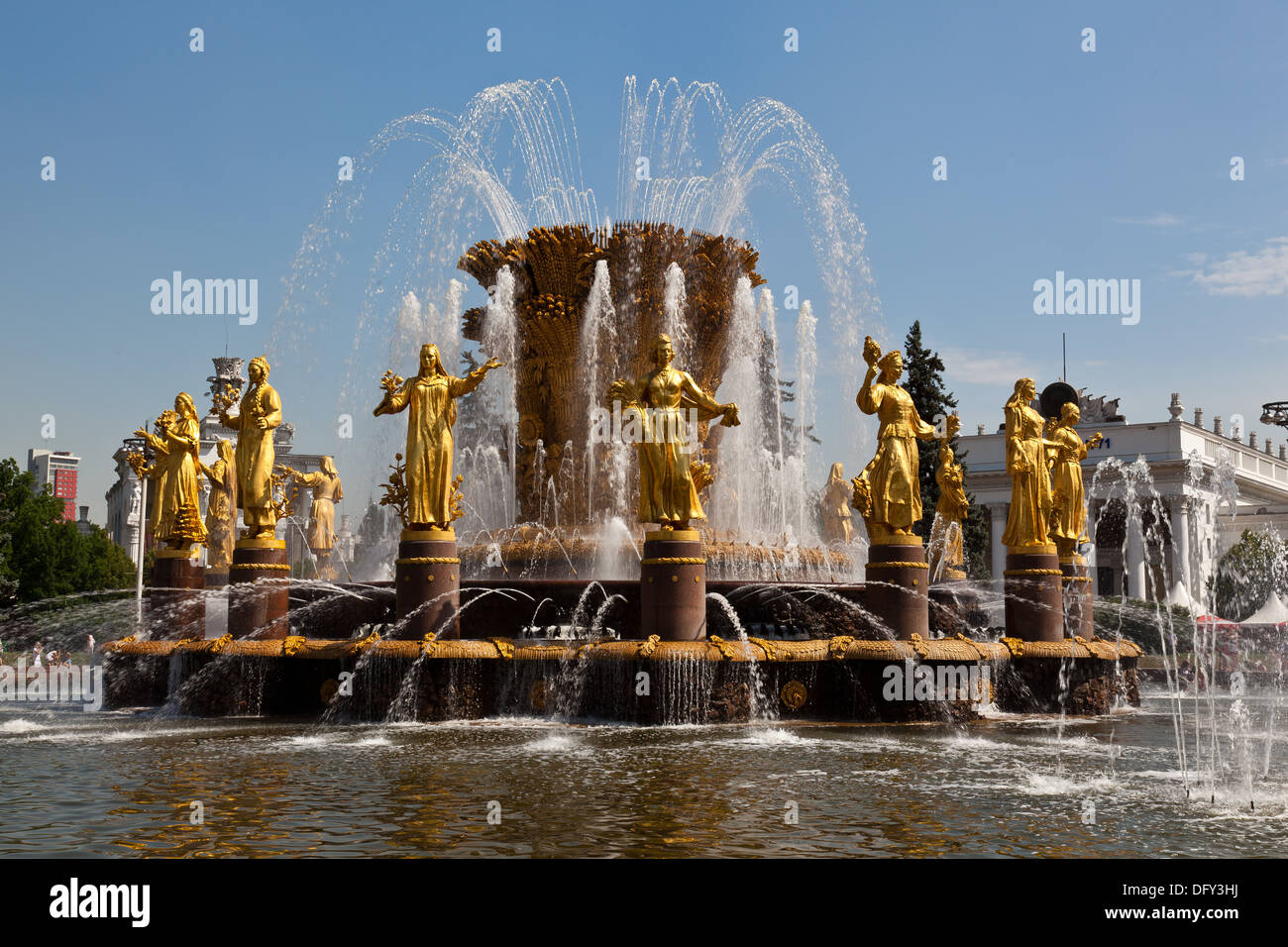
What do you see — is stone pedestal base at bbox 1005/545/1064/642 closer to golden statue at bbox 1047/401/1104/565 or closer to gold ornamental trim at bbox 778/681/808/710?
golden statue at bbox 1047/401/1104/565

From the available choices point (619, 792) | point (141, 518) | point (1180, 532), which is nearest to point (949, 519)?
point (619, 792)

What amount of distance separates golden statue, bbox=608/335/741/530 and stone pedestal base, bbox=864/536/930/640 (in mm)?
2366

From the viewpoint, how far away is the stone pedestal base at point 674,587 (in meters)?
13.6

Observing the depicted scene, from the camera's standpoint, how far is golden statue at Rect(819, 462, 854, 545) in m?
24.1

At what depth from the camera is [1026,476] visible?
55.0 feet

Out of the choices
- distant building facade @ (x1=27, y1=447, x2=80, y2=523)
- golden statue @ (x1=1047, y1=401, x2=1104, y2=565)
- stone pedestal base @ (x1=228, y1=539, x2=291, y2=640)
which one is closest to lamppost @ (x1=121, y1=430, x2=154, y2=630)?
stone pedestal base @ (x1=228, y1=539, x2=291, y2=640)

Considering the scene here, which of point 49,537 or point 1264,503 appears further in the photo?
point 1264,503

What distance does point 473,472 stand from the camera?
71.3ft

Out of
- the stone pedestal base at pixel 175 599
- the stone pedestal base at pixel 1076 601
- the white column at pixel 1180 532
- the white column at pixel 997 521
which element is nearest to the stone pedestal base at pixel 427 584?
the stone pedestal base at pixel 175 599

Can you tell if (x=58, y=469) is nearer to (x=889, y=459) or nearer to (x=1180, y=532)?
(x=1180, y=532)

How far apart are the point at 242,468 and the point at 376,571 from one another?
611 cm

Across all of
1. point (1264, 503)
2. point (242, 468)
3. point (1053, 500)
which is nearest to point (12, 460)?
point (242, 468)
